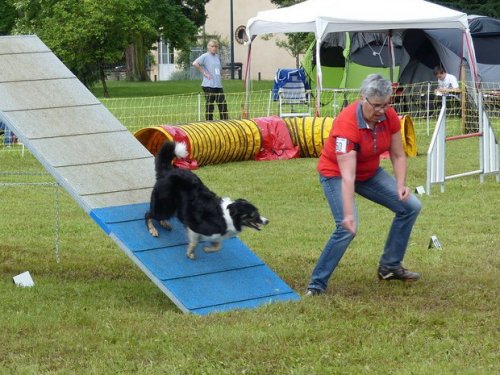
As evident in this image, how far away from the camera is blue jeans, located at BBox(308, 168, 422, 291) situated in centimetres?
628

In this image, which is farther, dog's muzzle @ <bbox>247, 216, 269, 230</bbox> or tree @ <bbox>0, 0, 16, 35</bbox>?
tree @ <bbox>0, 0, 16, 35</bbox>

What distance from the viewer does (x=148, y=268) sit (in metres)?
6.14

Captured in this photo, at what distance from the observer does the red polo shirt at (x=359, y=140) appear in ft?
19.7

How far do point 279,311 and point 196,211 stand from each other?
0.93m

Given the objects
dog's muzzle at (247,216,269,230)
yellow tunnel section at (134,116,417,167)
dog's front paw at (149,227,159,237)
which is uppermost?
dog's muzzle at (247,216,269,230)

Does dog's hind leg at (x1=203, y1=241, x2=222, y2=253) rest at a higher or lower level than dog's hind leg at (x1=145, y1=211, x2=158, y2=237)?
lower

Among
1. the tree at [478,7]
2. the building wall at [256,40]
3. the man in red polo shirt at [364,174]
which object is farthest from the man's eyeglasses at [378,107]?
the building wall at [256,40]

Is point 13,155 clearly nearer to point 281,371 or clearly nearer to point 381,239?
point 381,239

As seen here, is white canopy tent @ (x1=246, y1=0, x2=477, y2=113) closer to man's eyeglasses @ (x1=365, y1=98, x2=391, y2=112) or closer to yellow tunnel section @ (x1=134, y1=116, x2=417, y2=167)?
yellow tunnel section @ (x1=134, y1=116, x2=417, y2=167)

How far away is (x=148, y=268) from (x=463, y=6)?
30492mm

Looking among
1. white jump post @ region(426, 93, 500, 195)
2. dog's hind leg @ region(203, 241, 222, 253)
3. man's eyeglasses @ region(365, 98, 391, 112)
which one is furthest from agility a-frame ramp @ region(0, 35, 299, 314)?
white jump post @ region(426, 93, 500, 195)

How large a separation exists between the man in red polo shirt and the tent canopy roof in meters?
11.8

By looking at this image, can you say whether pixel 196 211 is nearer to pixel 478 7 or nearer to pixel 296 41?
pixel 478 7

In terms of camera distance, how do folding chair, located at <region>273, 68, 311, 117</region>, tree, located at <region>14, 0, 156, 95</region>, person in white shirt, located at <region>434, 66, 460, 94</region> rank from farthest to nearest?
1. tree, located at <region>14, 0, 156, 95</region>
2. folding chair, located at <region>273, 68, 311, 117</region>
3. person in white shirt, located at <region>434, 66, 460, 94</region>
